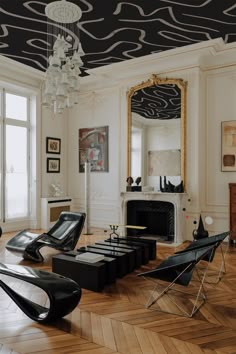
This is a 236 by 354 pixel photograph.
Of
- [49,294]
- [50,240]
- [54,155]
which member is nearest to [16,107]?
[54,155]

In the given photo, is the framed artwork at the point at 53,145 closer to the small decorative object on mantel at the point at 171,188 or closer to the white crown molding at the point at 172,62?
the white crown molding at the point at 172,62

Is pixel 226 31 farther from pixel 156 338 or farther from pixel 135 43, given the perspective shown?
pixel 156 338

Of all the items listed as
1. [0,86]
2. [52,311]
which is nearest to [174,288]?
[52,311]

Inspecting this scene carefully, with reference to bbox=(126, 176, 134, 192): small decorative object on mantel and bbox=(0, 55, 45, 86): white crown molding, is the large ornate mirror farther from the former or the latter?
bbox=(0, 55, 45, 86): white crown molding

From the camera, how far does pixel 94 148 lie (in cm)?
770

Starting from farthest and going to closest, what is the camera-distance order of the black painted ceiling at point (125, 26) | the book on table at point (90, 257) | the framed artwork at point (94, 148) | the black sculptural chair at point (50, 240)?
the framed artwork at point (94, 148), the black sculptural chair at point (50, 240), the black painted ceiling at point (125, 26), the book on table at point (90, 257)

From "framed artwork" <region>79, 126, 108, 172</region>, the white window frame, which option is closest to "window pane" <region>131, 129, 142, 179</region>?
"framed artwork" <region>79, 126, 108, 172</region>

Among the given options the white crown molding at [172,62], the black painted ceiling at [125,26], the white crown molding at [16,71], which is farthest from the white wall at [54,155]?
the black painted ceiling at [125,26]

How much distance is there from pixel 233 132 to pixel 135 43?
2559mm

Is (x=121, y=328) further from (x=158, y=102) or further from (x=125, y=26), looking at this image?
(x=158, y=102)

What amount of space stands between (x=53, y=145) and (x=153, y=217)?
317 centimetres

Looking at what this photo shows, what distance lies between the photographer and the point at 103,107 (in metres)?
7.54

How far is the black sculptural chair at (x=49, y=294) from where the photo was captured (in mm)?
2627

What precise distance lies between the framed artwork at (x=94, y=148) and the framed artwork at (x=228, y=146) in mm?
2769
